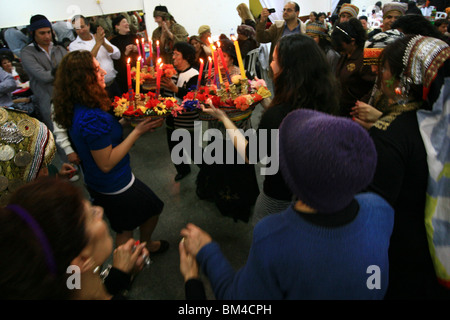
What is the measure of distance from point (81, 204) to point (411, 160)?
53.8 inches

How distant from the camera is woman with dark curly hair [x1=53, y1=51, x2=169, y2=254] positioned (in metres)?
1.83

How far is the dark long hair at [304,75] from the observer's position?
157 centimetres

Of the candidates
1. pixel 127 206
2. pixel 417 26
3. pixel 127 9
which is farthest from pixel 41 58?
pixel 417 26

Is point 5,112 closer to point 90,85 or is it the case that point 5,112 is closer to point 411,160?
point 90,85

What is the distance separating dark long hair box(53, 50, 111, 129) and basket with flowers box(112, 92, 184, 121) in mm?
205

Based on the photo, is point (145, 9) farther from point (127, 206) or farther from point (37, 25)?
point (127, 206)

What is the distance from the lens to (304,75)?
5.15 feet

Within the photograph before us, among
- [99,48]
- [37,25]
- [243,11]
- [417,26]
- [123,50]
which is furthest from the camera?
[243,11]

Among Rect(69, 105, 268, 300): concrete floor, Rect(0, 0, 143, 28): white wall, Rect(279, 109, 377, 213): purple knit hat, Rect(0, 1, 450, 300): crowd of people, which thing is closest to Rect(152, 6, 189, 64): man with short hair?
Rect(0, 0, 143, 28): white wall

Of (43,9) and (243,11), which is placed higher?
(43,9)

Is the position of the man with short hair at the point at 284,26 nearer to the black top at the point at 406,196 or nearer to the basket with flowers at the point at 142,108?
the basket with flowers at the point at 142,108

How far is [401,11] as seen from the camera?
15.0ft

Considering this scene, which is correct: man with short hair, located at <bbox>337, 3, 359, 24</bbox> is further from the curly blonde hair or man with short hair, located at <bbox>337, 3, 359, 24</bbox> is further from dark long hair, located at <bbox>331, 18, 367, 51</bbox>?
the curly blonde hair

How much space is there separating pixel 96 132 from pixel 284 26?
4212 mm
